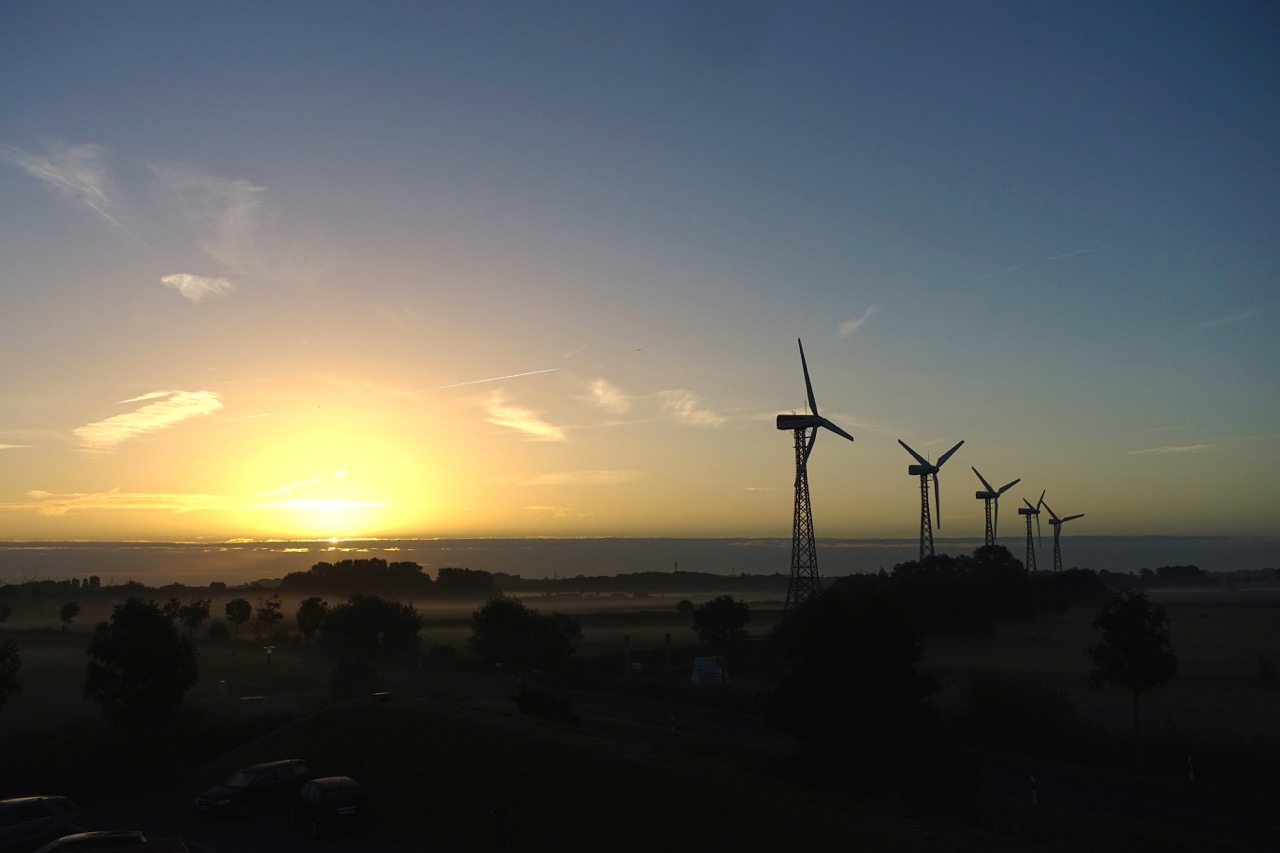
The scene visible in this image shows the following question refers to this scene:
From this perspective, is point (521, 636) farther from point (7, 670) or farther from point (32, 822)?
point (32, 822)

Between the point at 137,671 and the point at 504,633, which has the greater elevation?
the point at 137,671

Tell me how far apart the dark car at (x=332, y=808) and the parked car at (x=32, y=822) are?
22.1 feet

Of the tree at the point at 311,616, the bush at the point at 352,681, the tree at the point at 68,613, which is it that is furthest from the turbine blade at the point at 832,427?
the tree at the point at 68,613

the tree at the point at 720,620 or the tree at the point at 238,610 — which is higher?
the tree at the point at 720,620

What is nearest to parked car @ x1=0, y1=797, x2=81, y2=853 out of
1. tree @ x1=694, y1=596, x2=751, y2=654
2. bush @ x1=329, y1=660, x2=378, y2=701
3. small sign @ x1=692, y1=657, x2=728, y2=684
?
bush @ x1=329, y1=660, x2=378, y2=701

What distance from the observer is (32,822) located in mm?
25078

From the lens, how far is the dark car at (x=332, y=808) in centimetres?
2594

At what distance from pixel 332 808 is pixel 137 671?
20.7 meters

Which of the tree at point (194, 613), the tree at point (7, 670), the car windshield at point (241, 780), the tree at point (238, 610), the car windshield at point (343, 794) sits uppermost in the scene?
the tree at point (7, 670)

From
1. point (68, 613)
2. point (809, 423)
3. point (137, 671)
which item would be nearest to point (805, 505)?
point (809, 423)

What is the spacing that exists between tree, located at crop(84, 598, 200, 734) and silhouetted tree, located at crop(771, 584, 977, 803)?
29895 millimetres

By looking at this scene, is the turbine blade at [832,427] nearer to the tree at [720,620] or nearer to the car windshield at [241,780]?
the tree at [720,620]

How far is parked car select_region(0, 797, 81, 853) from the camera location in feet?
80.1

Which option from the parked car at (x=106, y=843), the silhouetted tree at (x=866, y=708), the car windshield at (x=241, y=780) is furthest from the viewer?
the car windshield at (x=241, y=780)
